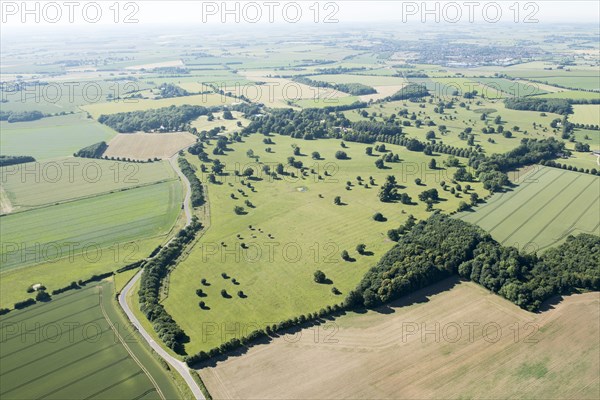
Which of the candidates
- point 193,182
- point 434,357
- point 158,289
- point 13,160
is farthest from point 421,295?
point 13,160

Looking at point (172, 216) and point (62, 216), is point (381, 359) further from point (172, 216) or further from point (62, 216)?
point (62, 216)

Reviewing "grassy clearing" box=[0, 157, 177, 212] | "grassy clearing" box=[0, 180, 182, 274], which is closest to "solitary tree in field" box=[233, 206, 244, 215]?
"grassy clearing" box=[0, 180, 182, 274]

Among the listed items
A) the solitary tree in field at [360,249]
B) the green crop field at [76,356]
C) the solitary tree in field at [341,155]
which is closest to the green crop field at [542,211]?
the solitary tree in field at [360,249]

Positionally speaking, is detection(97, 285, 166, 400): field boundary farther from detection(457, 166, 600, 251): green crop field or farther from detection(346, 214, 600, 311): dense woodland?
detection(457, 166, 600, 251): green crop field

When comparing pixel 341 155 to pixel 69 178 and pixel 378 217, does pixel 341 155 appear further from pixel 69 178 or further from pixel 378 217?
pixel 69 178

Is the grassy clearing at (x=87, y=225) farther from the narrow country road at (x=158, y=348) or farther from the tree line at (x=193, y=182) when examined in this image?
the narrow country road at (x=158, y=348)

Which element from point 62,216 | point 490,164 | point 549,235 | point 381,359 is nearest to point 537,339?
point 381,359
